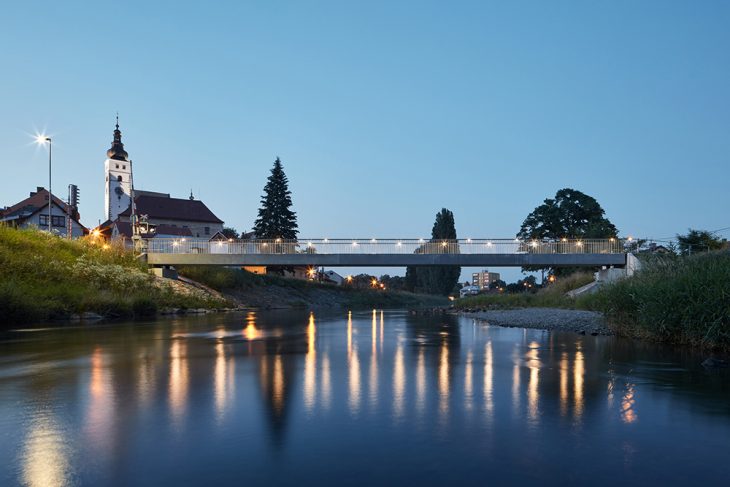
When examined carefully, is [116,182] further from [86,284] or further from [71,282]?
[71,282]

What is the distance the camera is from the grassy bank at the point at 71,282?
31.4m

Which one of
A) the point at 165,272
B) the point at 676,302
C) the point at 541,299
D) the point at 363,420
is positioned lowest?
the point at 541,299

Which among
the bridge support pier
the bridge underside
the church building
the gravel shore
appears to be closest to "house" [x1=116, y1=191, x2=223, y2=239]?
the church building

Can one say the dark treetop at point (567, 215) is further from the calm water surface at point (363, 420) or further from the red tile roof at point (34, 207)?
the red tile roof at point (34, 207)

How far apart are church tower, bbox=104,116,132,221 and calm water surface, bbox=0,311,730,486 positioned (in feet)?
434

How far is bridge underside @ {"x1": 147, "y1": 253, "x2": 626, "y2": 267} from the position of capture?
50.5 metres

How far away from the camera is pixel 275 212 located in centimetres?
8806

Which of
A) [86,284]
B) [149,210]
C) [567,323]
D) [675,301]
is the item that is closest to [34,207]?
[149,210]

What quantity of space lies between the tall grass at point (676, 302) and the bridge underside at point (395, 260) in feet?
Result: 97.5

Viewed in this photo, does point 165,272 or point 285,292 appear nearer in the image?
point 165,272

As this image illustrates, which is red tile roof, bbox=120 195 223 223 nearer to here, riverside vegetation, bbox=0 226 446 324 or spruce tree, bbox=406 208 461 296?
spruce tree, bbox=406 208 461 296

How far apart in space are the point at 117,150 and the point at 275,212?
7290 cm

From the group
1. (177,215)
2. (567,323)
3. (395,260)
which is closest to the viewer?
(567,323)

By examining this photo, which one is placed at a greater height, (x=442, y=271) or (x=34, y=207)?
(x=34, y=207)
